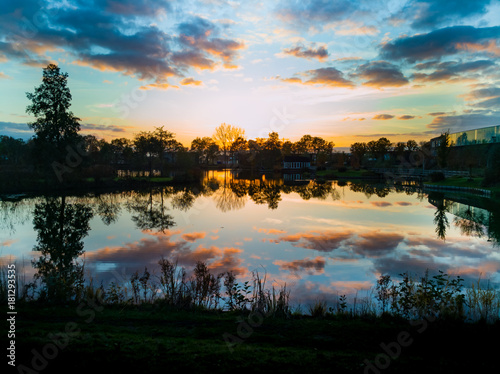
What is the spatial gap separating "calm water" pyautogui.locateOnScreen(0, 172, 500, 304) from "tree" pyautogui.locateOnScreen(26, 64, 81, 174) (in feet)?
48.7

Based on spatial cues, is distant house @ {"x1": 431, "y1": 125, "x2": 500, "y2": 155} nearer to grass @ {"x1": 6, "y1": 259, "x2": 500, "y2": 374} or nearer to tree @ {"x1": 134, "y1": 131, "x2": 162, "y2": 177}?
tree @ {"x1": 134, "y1": 131, "x2": 162, "y2": 177}

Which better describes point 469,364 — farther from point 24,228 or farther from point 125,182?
point 125,182

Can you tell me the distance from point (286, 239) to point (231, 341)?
36.0 ft

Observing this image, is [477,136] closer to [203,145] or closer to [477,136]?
[477,136]

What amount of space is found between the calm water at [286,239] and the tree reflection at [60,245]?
0.23 meters

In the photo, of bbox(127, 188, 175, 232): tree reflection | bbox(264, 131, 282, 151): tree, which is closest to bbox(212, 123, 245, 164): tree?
bbox(264, 131, 282, 151): tree

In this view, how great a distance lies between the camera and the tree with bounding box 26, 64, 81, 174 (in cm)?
4262

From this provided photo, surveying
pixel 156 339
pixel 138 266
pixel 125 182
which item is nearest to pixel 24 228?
pixel 138 266

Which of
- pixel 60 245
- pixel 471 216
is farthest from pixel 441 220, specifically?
pixel 60 245

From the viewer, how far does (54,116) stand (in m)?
44.1

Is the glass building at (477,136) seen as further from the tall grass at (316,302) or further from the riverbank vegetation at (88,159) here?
the tall grass at (316,302)

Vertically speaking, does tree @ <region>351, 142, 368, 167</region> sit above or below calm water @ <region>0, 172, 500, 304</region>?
above

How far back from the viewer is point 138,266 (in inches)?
480

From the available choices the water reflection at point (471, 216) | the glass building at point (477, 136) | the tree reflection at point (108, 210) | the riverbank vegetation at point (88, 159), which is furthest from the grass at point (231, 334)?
the glass building at point (477, 136)
